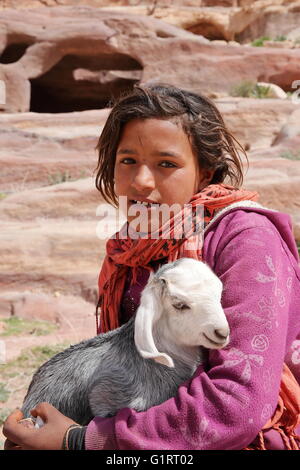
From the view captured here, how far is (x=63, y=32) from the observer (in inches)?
587

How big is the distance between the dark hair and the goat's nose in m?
0.89

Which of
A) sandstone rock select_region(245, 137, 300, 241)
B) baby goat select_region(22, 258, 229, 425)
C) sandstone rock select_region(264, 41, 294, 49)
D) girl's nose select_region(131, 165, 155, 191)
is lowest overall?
sandstone rock select_region(264, 41, 294, 49)

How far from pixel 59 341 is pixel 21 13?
12.0 metres

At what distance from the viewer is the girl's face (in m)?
2.18

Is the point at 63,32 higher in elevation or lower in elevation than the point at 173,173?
lower

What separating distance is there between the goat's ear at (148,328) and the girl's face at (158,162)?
1.72 feet

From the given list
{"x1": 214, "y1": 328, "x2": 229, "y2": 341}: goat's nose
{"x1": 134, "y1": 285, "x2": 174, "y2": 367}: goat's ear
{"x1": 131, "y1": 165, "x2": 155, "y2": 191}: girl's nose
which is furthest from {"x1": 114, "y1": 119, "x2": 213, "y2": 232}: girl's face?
{"x1": 214, "y1": 328, "x2": 229, "y2": 341}: goat's nose

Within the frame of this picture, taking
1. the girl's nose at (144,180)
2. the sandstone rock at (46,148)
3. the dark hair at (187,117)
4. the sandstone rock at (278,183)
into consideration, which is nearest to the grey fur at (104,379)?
the girl's nose at (144,180)

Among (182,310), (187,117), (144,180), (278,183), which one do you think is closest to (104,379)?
(182,310)

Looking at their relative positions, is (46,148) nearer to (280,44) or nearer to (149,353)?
(149,353)

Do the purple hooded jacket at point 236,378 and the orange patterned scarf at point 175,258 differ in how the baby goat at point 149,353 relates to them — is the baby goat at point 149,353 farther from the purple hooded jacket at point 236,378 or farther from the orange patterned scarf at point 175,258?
the orange patterned scarf at point 175,258

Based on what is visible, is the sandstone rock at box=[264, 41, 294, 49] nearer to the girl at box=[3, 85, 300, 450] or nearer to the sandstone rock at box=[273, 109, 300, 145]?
the sandstone rock at box=[273, 109, 300, 145]
